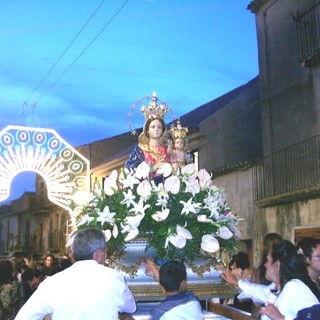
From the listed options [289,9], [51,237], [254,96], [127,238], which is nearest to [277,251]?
[127,238]

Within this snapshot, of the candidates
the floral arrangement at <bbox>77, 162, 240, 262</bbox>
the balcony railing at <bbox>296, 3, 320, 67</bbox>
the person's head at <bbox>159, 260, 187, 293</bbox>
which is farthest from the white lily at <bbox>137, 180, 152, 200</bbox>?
the balcony railing at <bbox>296, 3, 320, 67</bbox>

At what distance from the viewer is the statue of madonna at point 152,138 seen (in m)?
4.37

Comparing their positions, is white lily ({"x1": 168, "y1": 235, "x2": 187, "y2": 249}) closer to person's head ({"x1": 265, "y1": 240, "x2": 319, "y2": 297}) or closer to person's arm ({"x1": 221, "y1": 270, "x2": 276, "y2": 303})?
person's arm ({"x1": 221, "y1": 270, "x2": 276, "y2": 303})

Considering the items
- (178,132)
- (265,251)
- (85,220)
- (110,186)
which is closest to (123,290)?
(85,220)

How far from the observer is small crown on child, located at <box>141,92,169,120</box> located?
14.5 ft

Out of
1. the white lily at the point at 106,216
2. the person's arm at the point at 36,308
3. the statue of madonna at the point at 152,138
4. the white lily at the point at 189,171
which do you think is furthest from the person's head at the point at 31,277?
the person's arm at the point at 36,308

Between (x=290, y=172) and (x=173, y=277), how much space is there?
9.41m

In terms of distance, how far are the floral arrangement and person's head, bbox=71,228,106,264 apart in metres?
0.66

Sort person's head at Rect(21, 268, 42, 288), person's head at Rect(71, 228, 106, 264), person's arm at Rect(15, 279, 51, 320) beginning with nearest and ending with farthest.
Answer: person's arm at Rect(15, 279, 51, 320) → person's head at Rect(71, 228, 106, 264) → person's head at Rect(21, 268, 42, 288)

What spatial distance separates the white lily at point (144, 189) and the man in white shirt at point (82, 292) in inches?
33.2

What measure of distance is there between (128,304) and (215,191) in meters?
1.23

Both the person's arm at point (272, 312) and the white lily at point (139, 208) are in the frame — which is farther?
the white lily at point (139, 208)

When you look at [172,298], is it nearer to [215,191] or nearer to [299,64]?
[215,191]

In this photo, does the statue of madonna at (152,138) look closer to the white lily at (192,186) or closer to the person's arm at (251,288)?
the white lily at (192,186)
